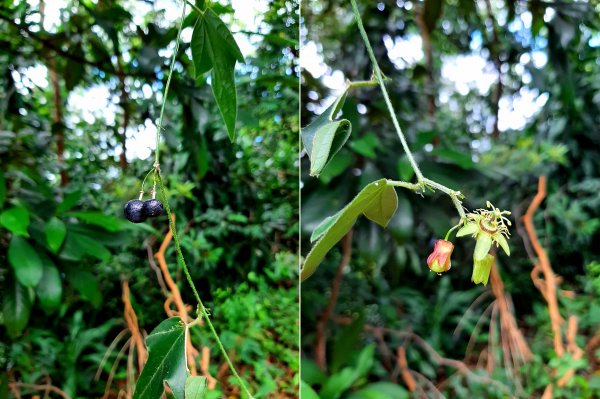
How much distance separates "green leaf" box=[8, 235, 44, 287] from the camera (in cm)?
96

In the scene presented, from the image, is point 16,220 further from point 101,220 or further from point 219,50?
point 219,50

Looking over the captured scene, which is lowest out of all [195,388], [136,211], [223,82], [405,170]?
[195,388]

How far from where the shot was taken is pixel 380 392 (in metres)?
1.15

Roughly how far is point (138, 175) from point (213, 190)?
0.41 ft

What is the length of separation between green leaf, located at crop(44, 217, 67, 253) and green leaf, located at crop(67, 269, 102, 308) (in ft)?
0.19

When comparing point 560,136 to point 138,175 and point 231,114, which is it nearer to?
point 138,175

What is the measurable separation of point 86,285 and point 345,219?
30.5 inches

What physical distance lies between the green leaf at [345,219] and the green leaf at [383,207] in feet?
0.04

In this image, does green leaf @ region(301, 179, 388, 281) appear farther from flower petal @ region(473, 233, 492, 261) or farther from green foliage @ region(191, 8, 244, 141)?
green foliage @ region(191, 8, 244, 141)

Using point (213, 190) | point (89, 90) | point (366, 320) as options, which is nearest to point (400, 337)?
point (366, 320)

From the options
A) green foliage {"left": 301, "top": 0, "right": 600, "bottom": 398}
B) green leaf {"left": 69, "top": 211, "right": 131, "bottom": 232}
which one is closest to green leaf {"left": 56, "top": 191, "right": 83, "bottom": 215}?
green leaf {"left": 69, "top": 211, "right": 131, "bottom": 232}

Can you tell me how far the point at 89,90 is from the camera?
41.9 inches

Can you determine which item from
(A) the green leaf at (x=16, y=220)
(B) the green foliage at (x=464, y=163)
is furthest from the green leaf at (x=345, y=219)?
(B) the green foliage at (x=464, y=163)

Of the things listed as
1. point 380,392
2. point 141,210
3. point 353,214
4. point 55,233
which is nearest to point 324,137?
point 353,214
